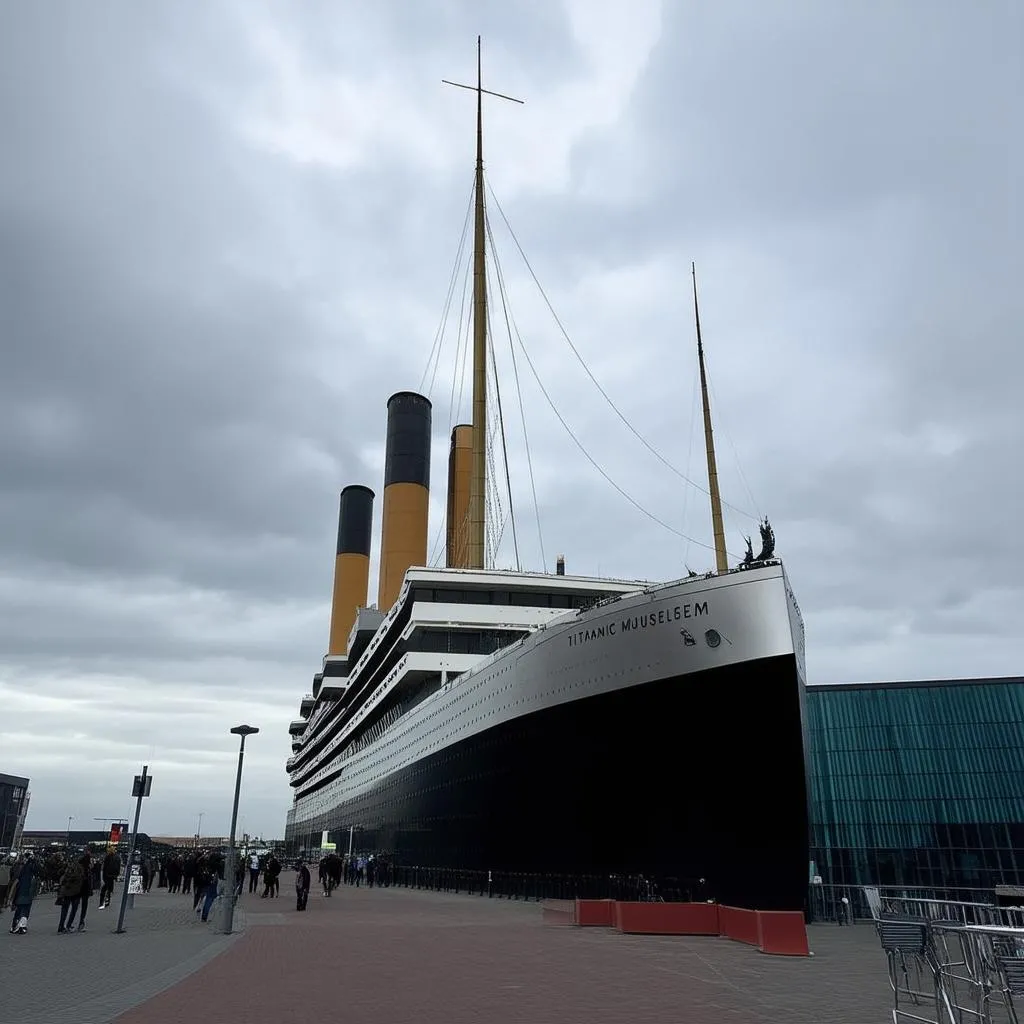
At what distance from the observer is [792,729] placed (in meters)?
17.3

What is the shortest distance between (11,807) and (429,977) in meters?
59.7

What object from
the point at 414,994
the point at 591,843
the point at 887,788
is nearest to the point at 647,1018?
the point at 414,994

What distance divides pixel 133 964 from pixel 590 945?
21.7 feet

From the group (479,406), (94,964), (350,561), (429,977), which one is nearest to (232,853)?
(94,964)

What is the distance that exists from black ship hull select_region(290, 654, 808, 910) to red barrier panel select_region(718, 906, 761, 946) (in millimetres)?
2022

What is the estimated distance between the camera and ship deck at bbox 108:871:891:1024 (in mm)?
7805

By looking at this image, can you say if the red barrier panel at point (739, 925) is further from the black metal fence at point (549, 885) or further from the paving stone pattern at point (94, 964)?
the paving stone pattern at point (94, 964)

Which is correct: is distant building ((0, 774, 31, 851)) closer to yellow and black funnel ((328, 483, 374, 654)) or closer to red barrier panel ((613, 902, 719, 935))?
yellow and black funnel ((328, 483, 374, 654))

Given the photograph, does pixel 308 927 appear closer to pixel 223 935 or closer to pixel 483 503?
pixel 223 935

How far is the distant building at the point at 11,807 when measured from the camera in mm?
55438

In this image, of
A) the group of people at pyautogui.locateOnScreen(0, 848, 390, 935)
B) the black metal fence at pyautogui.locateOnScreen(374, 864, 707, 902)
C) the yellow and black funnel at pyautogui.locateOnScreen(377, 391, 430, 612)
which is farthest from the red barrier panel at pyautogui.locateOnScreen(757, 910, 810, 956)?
the yellow and black funnel at pyautogui.locateOnScreen(377, 391, 430, 612)

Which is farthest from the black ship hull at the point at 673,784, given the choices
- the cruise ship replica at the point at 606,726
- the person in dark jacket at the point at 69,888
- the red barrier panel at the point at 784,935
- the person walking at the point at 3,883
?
the person walking at the point at 3,883

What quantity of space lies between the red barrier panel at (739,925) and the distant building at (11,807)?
5295 cm

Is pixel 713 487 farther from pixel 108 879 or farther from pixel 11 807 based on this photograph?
pixel 11 807
